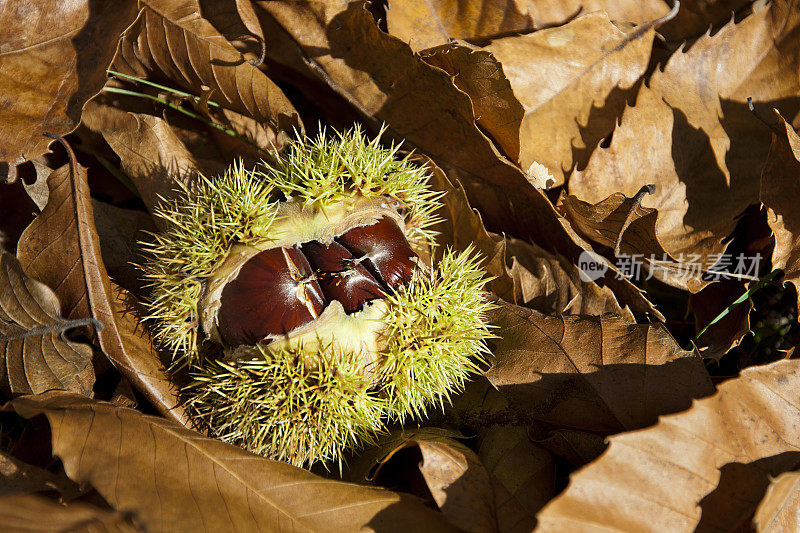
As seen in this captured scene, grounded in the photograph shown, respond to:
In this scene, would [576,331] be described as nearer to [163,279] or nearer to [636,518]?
[636,518]

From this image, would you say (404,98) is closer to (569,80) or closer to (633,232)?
(569,80)

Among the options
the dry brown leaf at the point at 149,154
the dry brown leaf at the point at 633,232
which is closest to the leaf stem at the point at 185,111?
the dry brown leaf at the point at 149,154

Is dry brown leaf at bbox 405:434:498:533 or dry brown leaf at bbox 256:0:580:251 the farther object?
dry brown leaf at bbox 256:0:580:251

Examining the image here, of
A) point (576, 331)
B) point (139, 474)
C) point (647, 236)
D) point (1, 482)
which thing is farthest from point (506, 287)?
point (1, 482)

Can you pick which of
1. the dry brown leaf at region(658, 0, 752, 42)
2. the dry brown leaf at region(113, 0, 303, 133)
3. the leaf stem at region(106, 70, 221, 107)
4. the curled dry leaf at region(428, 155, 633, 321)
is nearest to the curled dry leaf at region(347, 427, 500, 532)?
the curled dry leaf at region(428, 155, 633, 321)

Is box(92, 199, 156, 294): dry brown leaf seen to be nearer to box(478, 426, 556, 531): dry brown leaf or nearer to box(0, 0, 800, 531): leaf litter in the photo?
box(0, 0, 800, 531): leaf litter
